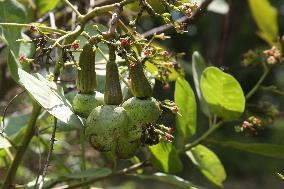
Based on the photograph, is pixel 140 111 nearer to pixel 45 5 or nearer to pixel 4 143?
pixel 4 143

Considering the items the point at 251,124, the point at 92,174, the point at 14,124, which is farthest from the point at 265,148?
the point at 14,124

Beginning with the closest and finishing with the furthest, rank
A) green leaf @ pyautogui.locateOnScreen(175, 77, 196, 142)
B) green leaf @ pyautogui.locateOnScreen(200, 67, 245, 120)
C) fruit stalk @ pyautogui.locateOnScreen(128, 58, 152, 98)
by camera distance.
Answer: fruit stalk @ pyautogui.locateOnScreen(128, 58, 152, 98) < green leaf @ pyautogui.locateOnScreen(200, 67, 245, 120) < green leaf @ pyautogui.locateOnScreen(175, 77, 196, 142)

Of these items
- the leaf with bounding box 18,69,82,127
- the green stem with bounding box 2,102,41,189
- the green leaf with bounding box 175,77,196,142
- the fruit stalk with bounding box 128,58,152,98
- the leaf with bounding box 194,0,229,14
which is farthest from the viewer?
the leaf with bounding box 194,0,229,14

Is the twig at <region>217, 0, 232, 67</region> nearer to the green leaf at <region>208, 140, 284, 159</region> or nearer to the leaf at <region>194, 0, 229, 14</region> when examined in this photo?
the leaf at <region>194, 0, 229, 14</region>

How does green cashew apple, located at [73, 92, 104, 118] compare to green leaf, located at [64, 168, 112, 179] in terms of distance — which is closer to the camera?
green cashew apple, located at [73, 92, 104, 118]

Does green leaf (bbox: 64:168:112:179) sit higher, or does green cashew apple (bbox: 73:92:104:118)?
green cashew apple (bbox: 73:92:104:118)

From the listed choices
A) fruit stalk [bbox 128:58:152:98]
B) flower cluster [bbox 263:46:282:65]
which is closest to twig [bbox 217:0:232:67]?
flower cluster [bbox 263:46:282:65]
